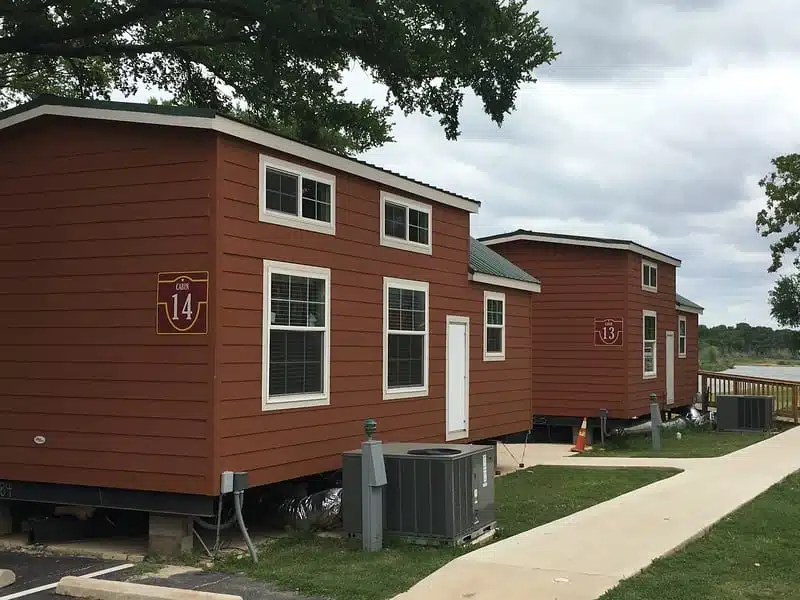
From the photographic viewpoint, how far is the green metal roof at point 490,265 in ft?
46.1

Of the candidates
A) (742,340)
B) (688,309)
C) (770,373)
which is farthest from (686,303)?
(742,340)

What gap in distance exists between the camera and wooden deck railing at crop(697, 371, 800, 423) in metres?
23.3

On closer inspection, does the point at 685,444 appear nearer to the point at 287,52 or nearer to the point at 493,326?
the point at 493,326

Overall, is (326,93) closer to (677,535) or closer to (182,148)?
(182,148)

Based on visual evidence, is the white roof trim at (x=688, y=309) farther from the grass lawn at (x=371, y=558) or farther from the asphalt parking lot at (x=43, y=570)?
the asphalt parking lot at (x=43, y=570)

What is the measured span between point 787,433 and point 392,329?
40.3ft

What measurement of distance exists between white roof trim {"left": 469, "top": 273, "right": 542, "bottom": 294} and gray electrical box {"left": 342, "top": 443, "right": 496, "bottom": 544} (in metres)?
5.22

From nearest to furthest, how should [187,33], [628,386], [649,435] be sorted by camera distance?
[187,33] → [628,386] → [649,435]

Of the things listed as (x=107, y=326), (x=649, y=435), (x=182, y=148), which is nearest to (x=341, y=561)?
(x=107, y=326)

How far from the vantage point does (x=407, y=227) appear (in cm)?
1167

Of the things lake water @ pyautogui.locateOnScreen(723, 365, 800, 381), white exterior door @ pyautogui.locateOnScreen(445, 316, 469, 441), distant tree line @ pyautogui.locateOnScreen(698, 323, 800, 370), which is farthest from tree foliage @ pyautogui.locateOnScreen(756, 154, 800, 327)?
distant tree line @ pyautogui.locateOnScreen(698, 323, 800, 370)

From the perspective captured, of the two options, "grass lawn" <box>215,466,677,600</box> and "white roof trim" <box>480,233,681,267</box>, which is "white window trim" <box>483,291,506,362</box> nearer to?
"grass lawn" <box>215,466,677,600</box>

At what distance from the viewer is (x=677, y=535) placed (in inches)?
332

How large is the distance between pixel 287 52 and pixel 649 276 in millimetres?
11026
